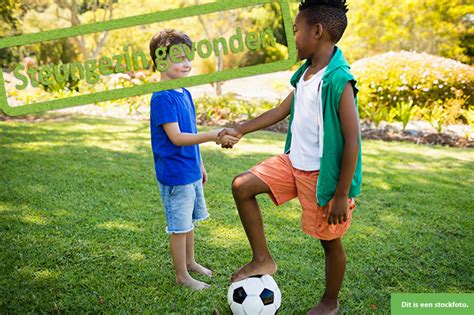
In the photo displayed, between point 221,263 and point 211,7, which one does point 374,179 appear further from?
point 211,7

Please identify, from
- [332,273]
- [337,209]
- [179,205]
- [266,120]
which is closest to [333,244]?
[332,273]

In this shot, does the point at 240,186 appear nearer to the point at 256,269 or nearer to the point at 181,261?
the point at 256,269

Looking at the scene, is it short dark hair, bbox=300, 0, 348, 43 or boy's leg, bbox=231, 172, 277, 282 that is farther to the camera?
boy's leg, bbox=231, 172, 277, 282

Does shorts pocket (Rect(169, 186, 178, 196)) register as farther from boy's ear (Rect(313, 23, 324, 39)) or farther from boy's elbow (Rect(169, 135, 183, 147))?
boy's ear (Rect(313, 23, 324, 39))

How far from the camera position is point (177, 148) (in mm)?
2492

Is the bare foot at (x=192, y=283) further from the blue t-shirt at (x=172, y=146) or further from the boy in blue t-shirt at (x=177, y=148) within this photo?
the blue t-shirt at (x=172, y=146)

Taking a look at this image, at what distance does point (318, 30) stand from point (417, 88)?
712 centimetres

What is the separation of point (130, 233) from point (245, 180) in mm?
1390

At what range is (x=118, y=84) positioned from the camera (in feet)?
32.0

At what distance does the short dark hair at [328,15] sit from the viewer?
7.13 ft

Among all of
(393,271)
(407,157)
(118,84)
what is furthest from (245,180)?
(118,84)

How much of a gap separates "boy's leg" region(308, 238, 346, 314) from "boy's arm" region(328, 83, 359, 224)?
0.28 m

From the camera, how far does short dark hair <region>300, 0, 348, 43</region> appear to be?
7.13ft

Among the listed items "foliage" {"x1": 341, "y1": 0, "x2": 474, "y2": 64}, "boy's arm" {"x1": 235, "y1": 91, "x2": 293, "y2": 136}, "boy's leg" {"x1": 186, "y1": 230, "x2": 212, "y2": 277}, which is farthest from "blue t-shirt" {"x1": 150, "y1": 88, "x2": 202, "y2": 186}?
"foliage" {"x1": 341, "y1": 0, "x2": 474, "y2": 64}
